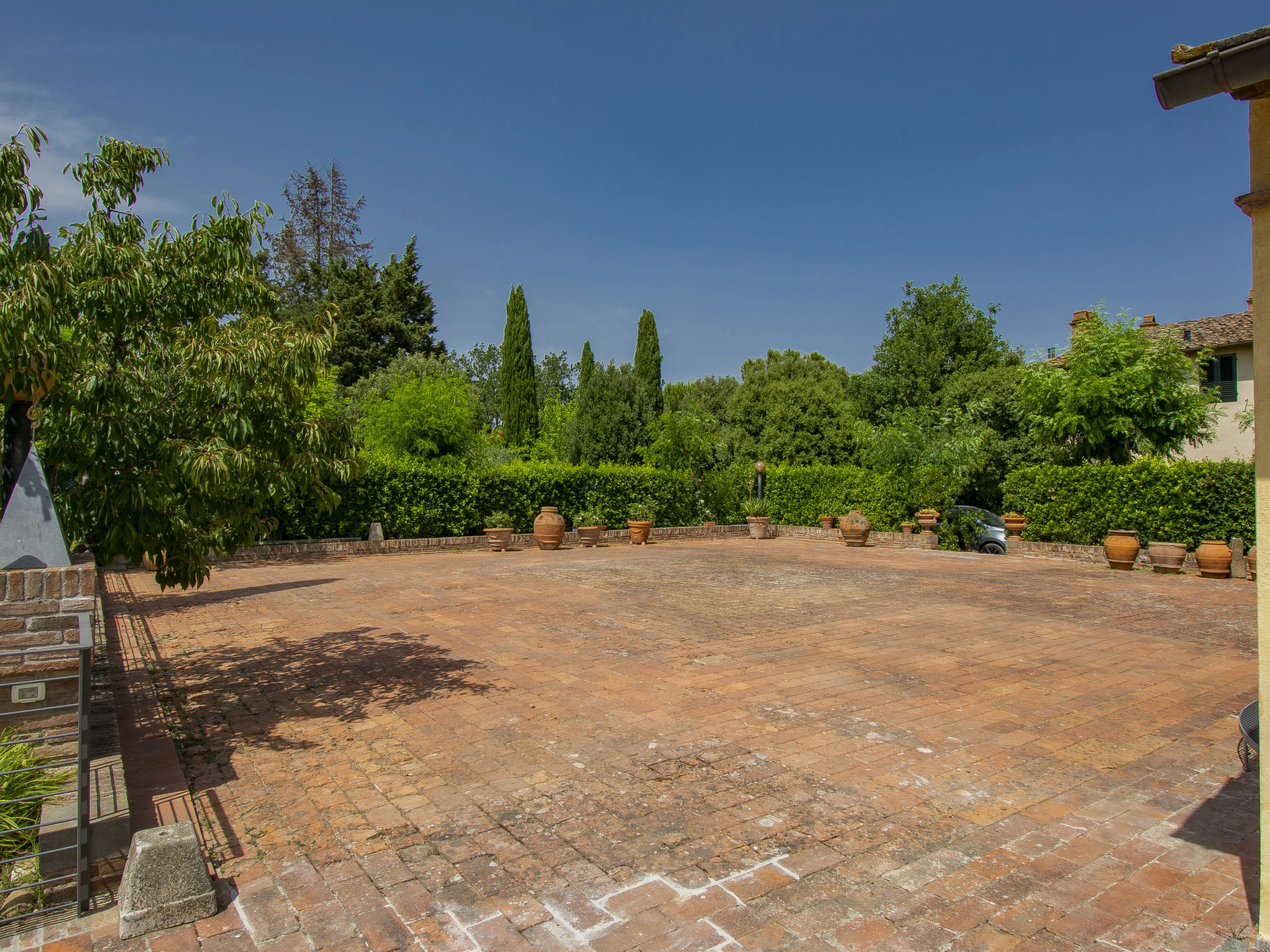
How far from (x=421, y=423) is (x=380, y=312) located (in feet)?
63.6

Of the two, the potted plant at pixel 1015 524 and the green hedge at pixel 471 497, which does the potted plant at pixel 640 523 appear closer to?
the green hedge at pixel 471 497

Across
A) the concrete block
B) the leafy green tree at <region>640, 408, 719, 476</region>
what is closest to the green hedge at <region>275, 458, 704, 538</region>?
the leafy green tree at <region>640, 408, 719, 476</region>

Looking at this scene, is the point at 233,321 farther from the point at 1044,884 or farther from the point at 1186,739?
the point at 1186,739

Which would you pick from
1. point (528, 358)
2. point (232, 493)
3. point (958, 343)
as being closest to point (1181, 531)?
point (232, 493)

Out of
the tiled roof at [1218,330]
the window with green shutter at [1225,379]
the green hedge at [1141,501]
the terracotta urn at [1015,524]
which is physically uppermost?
→ the tiled roof at [1218,330]

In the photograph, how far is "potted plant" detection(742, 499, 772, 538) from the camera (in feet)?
74.1

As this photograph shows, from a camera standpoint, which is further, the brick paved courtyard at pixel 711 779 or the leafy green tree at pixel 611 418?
the leafy green tree at pixel 611 418

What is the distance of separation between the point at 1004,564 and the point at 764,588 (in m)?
7.25

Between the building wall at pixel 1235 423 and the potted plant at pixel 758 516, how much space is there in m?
16.6

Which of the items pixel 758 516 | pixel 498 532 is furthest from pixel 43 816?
pixel 758 516

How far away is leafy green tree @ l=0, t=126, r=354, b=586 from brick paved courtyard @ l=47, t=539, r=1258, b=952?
5.36 ft

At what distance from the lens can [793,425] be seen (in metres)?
30.9

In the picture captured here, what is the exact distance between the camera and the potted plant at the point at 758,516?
74.1ft

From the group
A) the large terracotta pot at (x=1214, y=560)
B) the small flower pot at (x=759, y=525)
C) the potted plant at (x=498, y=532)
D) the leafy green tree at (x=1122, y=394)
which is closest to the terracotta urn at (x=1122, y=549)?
the large terracotta pot at (x=1214, y=560)
